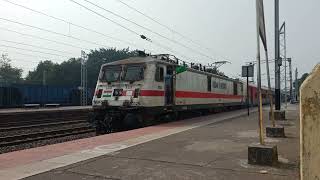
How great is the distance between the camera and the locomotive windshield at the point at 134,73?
57.7 ft

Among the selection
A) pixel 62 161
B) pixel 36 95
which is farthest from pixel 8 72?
pixel 62 161

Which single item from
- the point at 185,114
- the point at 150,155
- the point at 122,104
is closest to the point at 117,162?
the point at 150,155

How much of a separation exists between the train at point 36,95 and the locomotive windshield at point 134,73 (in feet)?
78.5

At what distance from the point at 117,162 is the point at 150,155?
1.07 metres

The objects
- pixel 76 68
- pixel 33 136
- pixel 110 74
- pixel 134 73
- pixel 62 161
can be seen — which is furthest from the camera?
pixel 76 68

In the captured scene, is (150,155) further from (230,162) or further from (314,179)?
(314,179)

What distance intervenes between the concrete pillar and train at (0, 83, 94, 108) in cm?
3810

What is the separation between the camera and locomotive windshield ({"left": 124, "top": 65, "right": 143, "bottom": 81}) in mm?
17594

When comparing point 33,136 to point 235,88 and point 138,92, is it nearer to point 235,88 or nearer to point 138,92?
point 138,92

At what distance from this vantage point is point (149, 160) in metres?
8.68

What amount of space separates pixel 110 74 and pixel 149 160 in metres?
10.1

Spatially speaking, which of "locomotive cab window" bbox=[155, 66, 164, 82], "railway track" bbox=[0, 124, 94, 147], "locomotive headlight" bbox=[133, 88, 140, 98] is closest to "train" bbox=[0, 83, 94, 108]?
"railway track" bbox=[0, 124, 94, 147]

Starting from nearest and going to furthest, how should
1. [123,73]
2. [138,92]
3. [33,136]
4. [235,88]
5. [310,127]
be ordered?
1. [310,127]
2. [33,136]
3. [138,92]
4. [123,73]
5. [235,88]

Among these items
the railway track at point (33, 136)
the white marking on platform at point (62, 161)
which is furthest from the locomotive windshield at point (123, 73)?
the white marking on platform at point (62, 161)
